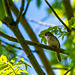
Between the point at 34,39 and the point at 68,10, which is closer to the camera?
the point at 34,39

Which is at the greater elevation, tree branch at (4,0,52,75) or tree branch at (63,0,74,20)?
tree branch at (63,0,74,20)

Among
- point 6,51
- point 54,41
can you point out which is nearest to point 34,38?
point 6,51

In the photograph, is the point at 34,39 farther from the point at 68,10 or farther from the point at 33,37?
the point at 68,10

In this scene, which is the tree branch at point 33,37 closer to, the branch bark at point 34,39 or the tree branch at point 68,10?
the branch bark at point 34,39

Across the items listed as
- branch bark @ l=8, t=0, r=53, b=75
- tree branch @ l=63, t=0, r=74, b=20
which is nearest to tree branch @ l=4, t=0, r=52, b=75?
branch bark @ l=8, t=0, r=53, b=75

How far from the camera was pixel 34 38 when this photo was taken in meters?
4.80

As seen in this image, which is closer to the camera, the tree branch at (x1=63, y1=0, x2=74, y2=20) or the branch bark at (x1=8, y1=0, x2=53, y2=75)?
the branch bark at (x1=8, y1=0, x2=53, y2=75)

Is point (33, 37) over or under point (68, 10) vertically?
under

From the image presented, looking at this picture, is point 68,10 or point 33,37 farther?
point 68,10

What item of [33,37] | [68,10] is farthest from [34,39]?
[68,10]

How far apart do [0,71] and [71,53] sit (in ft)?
4.81

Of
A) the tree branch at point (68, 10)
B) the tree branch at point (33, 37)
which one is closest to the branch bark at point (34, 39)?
the tree branch at point (33, 37)

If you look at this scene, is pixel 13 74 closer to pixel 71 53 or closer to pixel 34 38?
pixel 71 53

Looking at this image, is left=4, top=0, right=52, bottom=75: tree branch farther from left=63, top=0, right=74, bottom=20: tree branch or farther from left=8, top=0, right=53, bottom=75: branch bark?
left=63, top=0, right=74, bottom=20: tree branch
